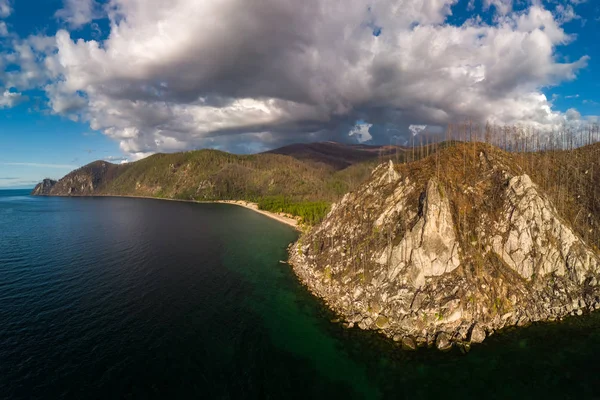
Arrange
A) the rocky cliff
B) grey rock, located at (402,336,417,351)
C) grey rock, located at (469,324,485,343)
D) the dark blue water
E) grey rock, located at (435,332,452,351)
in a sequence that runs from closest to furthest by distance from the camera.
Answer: the dark blue water
grey rock, located at (435,332,452,351)
grey rock, located at (402,336,417,351)
grey rock, located at (469,324,485,343)
the rocky cliff

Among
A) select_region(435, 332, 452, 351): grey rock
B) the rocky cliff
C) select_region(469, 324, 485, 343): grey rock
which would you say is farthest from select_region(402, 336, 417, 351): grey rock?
select_region(469, 324, 485, 343): grey rock

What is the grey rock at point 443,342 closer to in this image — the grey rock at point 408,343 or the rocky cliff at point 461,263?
the rocky cliff at point 461,263

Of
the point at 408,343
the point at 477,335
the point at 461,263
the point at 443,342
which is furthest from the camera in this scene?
the point at 461,263

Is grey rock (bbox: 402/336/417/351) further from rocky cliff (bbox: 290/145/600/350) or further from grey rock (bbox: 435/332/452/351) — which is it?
grey rock (bbox: 435/332/452/351)

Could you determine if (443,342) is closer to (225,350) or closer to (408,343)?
(408,343)

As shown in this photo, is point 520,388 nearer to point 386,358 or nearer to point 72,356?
point 386,358

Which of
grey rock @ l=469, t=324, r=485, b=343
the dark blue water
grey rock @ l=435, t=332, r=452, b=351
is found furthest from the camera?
grey rock @ l=469, t=324, r=485, b=343

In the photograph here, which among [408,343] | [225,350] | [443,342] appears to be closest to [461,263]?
[443,342]
